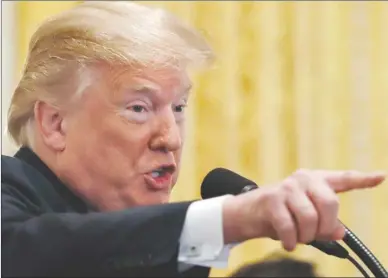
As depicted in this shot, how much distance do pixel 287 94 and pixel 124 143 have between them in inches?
48.2

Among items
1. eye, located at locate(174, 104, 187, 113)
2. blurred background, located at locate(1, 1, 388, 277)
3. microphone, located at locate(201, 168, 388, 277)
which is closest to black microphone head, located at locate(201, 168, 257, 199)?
microphone, located at locate(201, 168, 388, 277)

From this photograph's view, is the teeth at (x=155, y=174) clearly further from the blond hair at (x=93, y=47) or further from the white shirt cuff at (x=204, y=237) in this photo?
the white shirt cuff at (x=204, y=237)

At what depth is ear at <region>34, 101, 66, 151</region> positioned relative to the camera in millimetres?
979

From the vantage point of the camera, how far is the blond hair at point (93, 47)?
96cm

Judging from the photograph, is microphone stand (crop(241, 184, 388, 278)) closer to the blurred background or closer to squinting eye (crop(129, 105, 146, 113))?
squinting eye (crop(129, 105, 146, 113))

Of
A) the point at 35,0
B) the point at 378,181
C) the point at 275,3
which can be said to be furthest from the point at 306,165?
the point at 378,181

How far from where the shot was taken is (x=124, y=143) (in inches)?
37.4

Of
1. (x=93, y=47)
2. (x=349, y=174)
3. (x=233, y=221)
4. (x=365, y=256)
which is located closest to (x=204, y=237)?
(x=233, y=221)

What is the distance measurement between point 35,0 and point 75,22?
4.41 ft

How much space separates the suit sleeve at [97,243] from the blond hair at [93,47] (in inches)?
11.2

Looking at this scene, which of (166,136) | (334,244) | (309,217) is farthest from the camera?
(166,136)

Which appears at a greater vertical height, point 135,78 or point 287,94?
point 135,78

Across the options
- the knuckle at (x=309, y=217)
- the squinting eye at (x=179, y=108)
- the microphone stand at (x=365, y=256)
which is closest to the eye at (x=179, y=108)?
the squinting eye at (x=179, y=108)

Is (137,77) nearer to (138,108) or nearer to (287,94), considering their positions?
(138,108)
